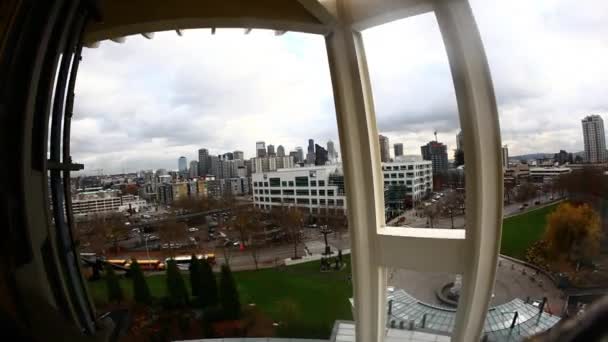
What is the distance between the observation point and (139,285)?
10.8ft

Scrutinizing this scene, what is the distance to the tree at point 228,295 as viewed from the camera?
3.89 m

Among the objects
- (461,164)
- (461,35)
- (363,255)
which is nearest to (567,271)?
(461,164)

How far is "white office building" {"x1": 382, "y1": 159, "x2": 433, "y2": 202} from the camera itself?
382cm

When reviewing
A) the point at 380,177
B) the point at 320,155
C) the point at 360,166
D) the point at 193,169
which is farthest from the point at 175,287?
the point at 380,177

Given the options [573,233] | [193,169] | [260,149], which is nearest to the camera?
[573,233]

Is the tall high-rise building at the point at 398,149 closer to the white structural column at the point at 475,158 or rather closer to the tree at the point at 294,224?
the white structural column at the point at 475,158

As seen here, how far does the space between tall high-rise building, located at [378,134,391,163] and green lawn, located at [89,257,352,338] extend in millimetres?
1515

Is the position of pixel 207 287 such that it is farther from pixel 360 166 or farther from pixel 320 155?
pixel 360 166

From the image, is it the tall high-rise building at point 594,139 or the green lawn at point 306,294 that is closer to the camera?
the tall high-rise building at point 594,139

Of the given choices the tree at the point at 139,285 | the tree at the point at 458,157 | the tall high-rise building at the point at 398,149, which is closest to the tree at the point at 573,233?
the tree at the point at 458,157

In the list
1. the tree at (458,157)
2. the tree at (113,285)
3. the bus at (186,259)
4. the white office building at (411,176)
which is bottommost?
the bus at (186,259)

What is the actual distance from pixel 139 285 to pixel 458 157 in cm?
367

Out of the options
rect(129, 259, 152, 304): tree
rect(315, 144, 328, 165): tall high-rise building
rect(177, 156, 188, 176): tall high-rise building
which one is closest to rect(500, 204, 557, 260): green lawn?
rect(315, 144, 328, 165): tall high-rise building

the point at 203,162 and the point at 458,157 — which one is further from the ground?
the point at 203,162
